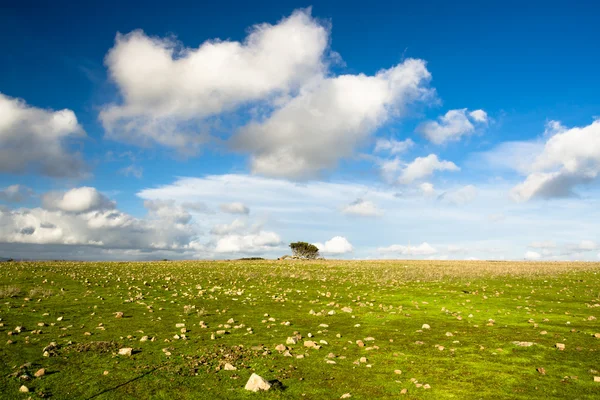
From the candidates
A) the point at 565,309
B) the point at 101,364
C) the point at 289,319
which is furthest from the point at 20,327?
the point at 565,309

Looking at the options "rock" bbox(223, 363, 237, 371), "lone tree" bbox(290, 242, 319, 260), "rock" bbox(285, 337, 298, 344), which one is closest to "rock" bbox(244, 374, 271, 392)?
"rock" bbox(223, 363, 237, 371)

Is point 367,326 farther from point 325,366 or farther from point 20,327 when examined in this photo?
point 20,327

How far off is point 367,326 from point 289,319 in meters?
3.32

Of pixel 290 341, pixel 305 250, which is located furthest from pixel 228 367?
pixel 305 250

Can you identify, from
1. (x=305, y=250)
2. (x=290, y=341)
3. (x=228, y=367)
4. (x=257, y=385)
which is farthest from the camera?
(x=305, y=250)

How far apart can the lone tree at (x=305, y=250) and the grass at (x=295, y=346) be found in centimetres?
10004

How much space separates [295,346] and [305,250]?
112 metres

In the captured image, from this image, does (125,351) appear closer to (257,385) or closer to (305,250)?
(257,385)

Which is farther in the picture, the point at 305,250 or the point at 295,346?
the point at 305,250

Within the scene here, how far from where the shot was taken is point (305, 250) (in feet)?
405

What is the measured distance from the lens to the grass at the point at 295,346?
8.35 meters

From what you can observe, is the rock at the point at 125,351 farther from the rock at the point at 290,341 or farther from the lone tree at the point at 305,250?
the lone tree at the point at 305,250

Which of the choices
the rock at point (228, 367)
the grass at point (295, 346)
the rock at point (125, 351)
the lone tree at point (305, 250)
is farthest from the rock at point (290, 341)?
the lone tree at point (305, 250)

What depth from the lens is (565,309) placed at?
19266 millimetres
